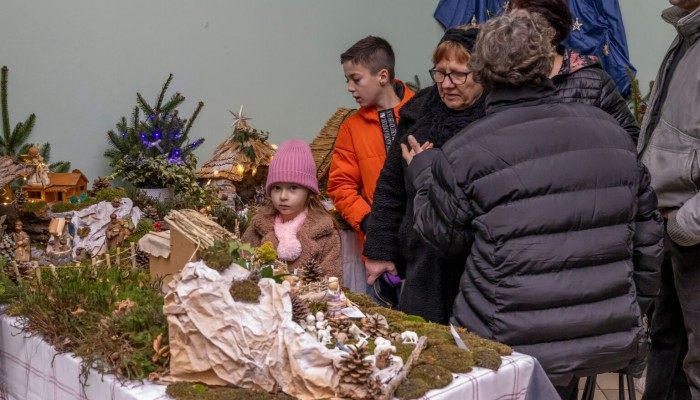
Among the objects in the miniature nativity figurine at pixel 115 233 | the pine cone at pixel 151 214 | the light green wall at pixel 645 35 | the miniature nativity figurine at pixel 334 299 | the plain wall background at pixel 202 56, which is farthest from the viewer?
the light green wall at pixel 645 35

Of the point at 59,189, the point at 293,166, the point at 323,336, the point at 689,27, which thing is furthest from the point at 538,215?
the point at 59,189

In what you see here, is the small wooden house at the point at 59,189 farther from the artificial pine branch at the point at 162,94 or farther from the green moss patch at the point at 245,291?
the green moss patch at the point at 245,291

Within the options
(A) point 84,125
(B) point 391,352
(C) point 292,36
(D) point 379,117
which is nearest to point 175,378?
(B) point 391,352

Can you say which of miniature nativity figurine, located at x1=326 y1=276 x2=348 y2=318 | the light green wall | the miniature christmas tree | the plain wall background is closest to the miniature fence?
miniature nativity figurine, located at x1=326 y1=276 x2=348 y2=318

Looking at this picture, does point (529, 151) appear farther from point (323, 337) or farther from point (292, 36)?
point (292, 36)

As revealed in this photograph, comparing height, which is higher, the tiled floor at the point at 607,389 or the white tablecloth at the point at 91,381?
the white tablecloth at the point at 91,381

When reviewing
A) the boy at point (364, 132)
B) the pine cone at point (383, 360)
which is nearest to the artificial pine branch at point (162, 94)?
the boy at point (364, 132)

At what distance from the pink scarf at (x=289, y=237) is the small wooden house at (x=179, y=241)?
34.7 inches

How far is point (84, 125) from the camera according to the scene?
16.3ft

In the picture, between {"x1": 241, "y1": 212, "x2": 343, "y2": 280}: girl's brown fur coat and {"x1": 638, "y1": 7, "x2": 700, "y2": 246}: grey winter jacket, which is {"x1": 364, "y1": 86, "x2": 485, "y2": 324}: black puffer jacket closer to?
{"x1": 241, "y1": 212, "x2": 343, "y2": 280}: girl's brown fur coat

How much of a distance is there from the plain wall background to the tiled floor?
3064mm

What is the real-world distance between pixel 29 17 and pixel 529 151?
3.64 meters

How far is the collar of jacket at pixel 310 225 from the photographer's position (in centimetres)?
346

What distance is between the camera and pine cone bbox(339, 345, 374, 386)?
69.4 inches
